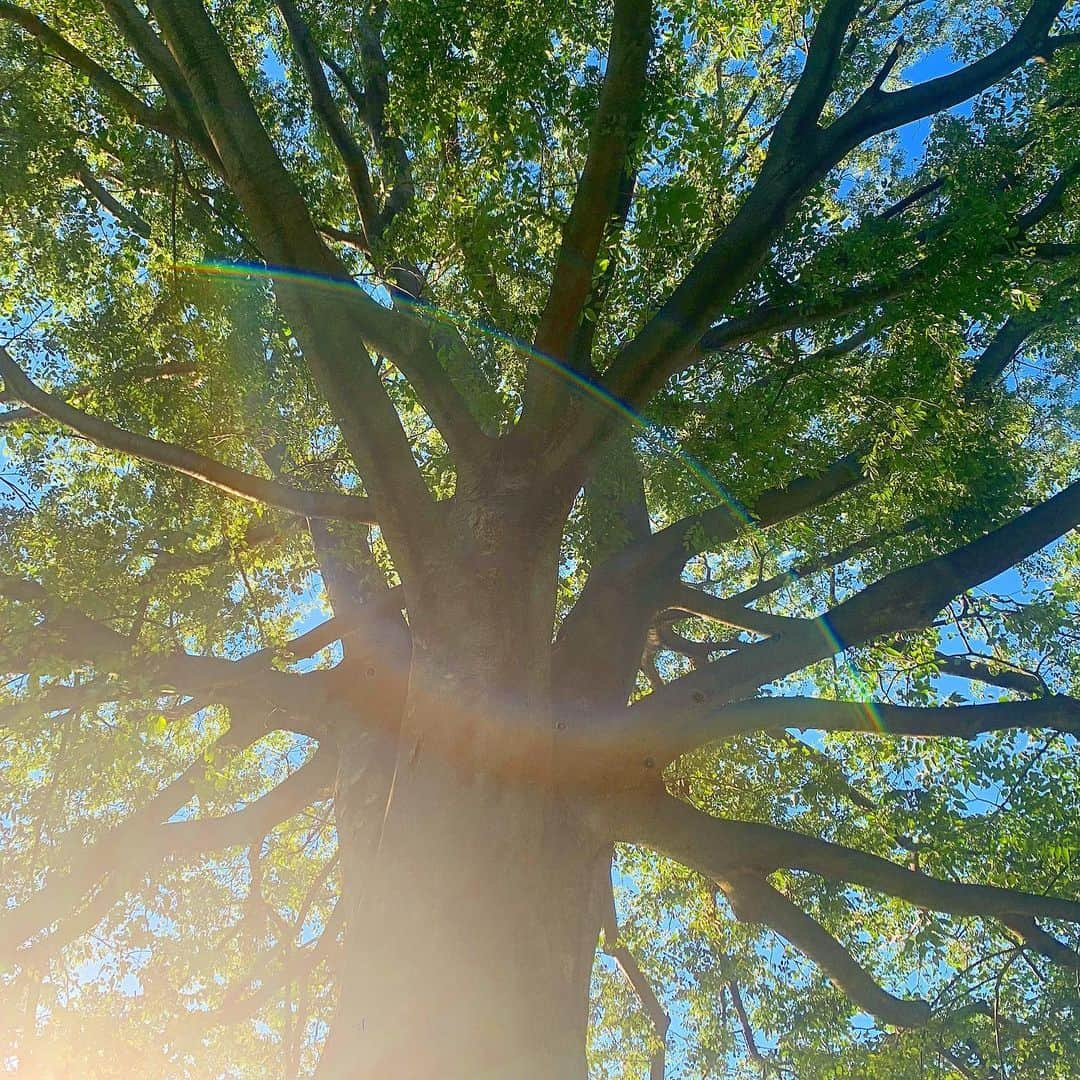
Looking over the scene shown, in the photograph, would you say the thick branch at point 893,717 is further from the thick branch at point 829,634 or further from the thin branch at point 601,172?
the thin branch at point 601,172

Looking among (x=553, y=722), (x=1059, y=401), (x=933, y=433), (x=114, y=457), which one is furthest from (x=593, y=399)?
(x=1059, y=401)

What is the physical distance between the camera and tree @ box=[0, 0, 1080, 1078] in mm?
4754

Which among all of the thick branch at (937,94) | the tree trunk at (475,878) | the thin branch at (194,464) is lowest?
the tree trunk at (475,878)

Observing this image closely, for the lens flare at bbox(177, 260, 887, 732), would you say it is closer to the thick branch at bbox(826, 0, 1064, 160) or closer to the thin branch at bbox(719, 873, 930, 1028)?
the thin branch at bbox(719, 873, 930, 1028)

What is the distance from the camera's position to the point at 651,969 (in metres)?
9.43

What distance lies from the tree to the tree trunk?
23 millimetres

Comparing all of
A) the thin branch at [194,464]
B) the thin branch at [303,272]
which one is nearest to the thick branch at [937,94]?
the thin branch at [303,272]

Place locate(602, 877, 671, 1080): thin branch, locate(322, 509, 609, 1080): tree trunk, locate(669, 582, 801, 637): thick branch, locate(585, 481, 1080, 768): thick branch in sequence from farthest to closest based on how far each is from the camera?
1. locate(602, 877, 671, 1080): thin branch
2. locate(669, 582, 801, 637): thick branch
3. locate(585, 481, 1080, 768): thick branch
4. locate(322, 509, 609, 1080): tree trunk

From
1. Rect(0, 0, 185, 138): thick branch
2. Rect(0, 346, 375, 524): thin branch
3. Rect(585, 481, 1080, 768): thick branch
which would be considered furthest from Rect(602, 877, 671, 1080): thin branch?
Rect(0, 0, 185, 138): thick branch

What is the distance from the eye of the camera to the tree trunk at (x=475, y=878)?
3.63 m

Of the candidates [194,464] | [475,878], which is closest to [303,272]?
[194,464]

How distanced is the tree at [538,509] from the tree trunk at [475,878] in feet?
0.07

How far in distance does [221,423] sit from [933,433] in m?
5.72

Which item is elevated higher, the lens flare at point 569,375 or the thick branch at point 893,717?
the lens flare at point 569,375
